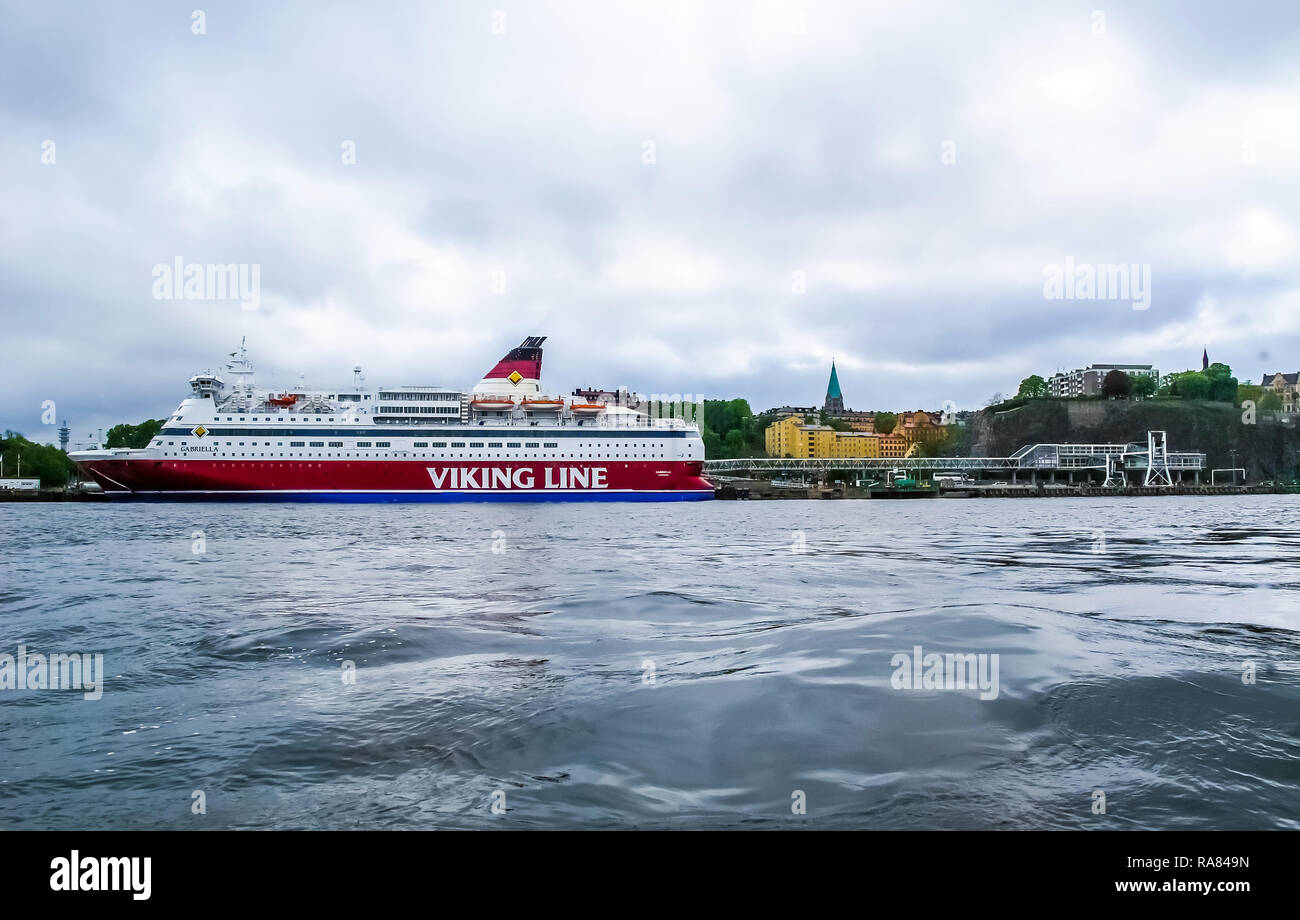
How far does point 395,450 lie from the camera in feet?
174

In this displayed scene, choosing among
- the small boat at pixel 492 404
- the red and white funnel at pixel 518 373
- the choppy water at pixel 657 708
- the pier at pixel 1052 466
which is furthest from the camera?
the pier at pixel 1052 466

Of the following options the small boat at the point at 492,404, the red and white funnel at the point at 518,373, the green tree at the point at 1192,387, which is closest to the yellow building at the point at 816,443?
the green tree at the point at 1192,387

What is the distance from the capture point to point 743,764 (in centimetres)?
366

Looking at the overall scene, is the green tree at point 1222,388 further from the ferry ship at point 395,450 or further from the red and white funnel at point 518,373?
the red and white funnel at point 518,373

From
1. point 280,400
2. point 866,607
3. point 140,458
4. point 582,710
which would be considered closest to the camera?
point 582,710

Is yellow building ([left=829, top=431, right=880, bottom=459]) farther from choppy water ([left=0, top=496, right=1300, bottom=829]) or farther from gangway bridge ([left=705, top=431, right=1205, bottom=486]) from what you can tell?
choppy water ([left=0, top=496, right=1300, bottom=829])

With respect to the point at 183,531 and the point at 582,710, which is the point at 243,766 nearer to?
the point at 582,710

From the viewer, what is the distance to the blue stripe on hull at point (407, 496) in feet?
164

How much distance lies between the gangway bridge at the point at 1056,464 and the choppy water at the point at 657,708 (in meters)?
85.8

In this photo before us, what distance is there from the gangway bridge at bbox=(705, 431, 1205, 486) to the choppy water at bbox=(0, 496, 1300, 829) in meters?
85.8

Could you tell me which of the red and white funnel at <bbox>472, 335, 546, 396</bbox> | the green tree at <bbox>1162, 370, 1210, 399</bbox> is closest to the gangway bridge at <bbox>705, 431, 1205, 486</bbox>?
the green tree at <bbox>1162, 370, 1210, 399</bbox>
